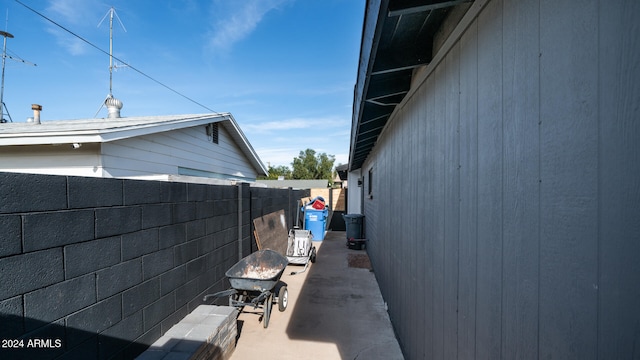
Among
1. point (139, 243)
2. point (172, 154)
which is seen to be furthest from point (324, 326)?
point (172, 154)

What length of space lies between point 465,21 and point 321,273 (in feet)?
18.7

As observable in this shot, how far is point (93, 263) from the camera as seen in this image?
192 cm

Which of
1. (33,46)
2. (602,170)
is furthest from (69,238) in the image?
(33,46)

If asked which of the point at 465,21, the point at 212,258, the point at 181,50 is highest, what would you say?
the point at 181,50

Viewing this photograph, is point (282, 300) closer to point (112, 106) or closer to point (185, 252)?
A: point (185, 252)

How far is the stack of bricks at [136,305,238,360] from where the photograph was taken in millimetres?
2334

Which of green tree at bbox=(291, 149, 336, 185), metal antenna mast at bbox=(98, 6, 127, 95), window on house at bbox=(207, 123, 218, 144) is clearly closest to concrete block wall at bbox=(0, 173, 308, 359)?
window on house at bbox=(207, 123, 218, 144)

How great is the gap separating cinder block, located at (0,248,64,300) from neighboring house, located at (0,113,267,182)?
8.28ft

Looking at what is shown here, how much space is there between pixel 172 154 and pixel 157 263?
3.99 metres

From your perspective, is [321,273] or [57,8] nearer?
[57,8]

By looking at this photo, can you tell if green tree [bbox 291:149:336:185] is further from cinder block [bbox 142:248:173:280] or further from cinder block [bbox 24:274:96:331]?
cinder block [bbox 24:274:96:331]

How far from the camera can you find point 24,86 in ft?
26.2

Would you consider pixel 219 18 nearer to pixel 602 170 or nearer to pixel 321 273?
pixel 321 273

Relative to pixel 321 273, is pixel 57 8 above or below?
above
